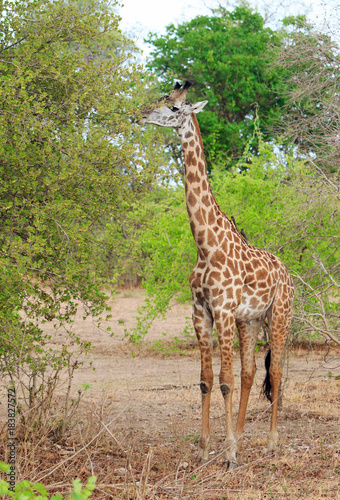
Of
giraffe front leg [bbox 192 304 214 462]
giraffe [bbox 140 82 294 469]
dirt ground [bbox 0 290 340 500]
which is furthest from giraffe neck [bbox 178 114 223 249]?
dirt ground [bbox 0 290 340 500]

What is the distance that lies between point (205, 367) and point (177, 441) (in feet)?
4.03

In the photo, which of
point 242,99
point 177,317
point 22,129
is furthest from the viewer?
point 242,99

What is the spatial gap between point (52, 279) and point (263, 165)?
6.42 m

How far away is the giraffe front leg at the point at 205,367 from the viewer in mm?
5348

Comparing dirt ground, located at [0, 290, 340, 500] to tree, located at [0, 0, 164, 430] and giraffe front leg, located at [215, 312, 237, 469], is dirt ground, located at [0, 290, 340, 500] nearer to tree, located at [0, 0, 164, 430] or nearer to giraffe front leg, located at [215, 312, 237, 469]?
giraffe front leg, located at [215, 312, 237, 469]

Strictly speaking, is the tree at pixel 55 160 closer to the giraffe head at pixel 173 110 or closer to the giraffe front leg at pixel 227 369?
the giraffe head at pixel 173 110

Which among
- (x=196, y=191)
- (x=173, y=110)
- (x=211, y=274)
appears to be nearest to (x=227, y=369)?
(x=211, y=274)

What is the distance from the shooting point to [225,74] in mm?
22375

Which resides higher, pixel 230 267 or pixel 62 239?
pixel 62 239

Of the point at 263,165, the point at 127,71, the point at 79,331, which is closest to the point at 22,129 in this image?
the point at 127,71

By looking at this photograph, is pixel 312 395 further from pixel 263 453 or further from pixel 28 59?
pixel 28 59

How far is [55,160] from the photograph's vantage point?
5.11 meters

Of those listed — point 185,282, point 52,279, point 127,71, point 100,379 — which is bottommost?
point 100,379

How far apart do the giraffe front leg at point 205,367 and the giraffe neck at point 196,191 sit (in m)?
0.68
